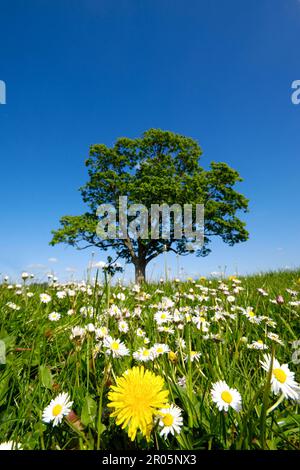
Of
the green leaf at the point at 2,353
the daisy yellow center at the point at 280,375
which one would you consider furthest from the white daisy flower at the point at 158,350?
the green leaf at the point at 2,353

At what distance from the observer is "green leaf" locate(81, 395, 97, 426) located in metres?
1.24

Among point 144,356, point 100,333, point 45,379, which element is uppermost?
point 100,333

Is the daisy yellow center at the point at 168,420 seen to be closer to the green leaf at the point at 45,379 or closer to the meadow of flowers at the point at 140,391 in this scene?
the meadow of flowers at the point at 140,391

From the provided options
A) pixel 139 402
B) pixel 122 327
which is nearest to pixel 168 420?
pixel 139 402

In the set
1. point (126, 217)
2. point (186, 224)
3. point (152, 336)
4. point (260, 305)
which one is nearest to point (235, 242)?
point (186, 224)

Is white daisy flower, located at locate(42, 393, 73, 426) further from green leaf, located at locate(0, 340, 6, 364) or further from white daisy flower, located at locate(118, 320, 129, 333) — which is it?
white daisy flower, located at locate(118, 320, 129, 333)

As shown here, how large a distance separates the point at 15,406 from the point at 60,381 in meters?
0.26

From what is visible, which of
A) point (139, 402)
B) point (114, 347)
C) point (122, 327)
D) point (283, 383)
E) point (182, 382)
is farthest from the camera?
point (122, 327)

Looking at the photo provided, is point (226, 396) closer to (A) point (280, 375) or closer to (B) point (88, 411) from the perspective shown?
(A) point (280, 375)

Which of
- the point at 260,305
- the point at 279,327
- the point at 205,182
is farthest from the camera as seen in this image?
the point at 205,182

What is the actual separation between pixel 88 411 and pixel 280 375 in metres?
0.84

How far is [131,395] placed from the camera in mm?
1015

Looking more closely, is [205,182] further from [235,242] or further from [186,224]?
[235,242]

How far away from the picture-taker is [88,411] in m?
1.28
